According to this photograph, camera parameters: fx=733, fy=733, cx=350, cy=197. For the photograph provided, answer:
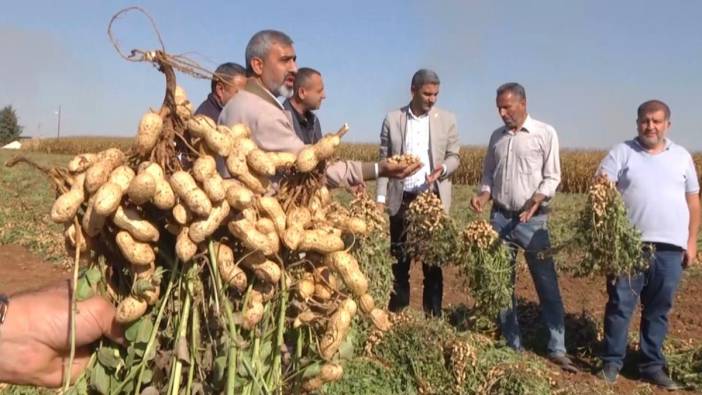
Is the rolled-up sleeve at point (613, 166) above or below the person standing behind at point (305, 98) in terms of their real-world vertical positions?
below

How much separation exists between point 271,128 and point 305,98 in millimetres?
2542

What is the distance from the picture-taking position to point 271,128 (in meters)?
2.95

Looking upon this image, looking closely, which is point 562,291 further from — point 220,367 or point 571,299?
point 220,367

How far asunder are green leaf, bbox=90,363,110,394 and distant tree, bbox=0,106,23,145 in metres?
83.6

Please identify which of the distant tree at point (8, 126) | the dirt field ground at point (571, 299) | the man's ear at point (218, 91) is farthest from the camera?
the distant tree at point (8, 126)

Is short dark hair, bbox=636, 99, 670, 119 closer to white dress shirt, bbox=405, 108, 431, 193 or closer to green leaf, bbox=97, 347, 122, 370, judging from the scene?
white dress shirt, bbox=405, 108, 431, 193

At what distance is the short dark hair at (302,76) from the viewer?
17.8 feet

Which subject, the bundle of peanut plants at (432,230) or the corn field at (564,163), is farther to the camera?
the corn field at (564,163)

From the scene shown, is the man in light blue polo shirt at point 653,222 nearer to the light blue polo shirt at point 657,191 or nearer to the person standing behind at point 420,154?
the light blue polo shirt at point 657,191

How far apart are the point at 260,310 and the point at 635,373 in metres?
4.59

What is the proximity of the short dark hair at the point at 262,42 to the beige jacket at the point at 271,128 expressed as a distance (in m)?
0.60

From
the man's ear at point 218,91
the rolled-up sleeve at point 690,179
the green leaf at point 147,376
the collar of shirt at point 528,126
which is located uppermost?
the man's ear at point 218,91

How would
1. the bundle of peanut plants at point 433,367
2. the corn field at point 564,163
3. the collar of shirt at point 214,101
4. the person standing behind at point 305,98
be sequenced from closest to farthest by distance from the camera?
the bundle of peanut plants at point 433,367 < the collar of shirt at point 214,101 < the person standing behind at point 305,98 < the corn field at point 564,163

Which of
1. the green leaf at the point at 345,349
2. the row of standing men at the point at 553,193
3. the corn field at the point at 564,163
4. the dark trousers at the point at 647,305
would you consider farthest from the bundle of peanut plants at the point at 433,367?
the corn field at the point at 564,163
